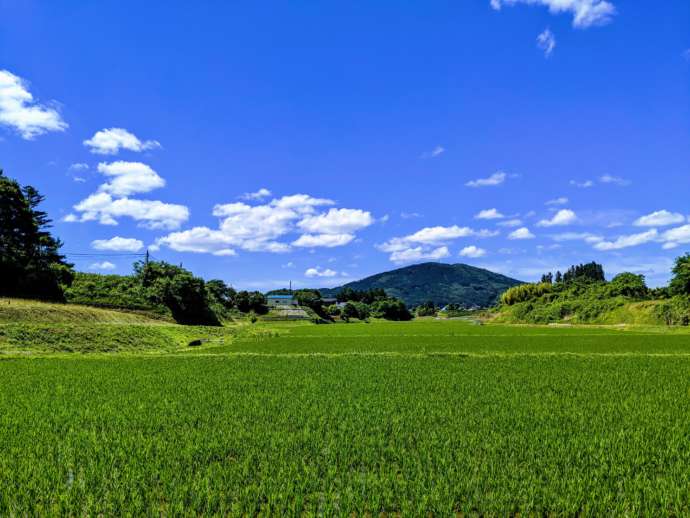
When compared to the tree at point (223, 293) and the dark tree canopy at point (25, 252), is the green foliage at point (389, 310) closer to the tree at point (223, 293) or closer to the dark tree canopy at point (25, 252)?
the tree at point (223, 293)

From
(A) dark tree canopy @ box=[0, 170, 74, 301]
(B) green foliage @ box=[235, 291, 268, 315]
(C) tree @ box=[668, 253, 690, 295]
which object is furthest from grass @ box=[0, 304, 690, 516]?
(B) green foliage @ box=[235, 291, 268, 315]

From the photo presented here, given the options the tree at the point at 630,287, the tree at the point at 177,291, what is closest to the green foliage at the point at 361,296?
the tree at the point at 630,287

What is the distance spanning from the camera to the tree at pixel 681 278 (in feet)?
181

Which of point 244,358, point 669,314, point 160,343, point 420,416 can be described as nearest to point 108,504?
point 420,416

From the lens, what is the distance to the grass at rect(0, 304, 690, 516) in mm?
4949

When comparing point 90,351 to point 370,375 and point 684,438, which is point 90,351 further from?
point 684,438

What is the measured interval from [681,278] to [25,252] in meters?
80.3

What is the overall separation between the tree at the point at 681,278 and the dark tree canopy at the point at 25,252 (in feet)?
254

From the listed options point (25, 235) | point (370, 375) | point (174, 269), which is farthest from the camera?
point (174, 269)

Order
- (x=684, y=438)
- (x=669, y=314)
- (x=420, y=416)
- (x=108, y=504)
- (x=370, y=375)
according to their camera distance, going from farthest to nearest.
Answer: (x=669, y=314) → (x=370, y=375) → (x=420, y=416) → (x=684, y=438) → (x=108, y=504)

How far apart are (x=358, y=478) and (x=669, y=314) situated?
63.0 meters

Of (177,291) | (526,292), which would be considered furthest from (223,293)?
(526,292)

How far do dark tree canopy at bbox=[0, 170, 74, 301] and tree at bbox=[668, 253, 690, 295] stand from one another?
3044 inches

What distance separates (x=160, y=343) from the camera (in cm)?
3125
